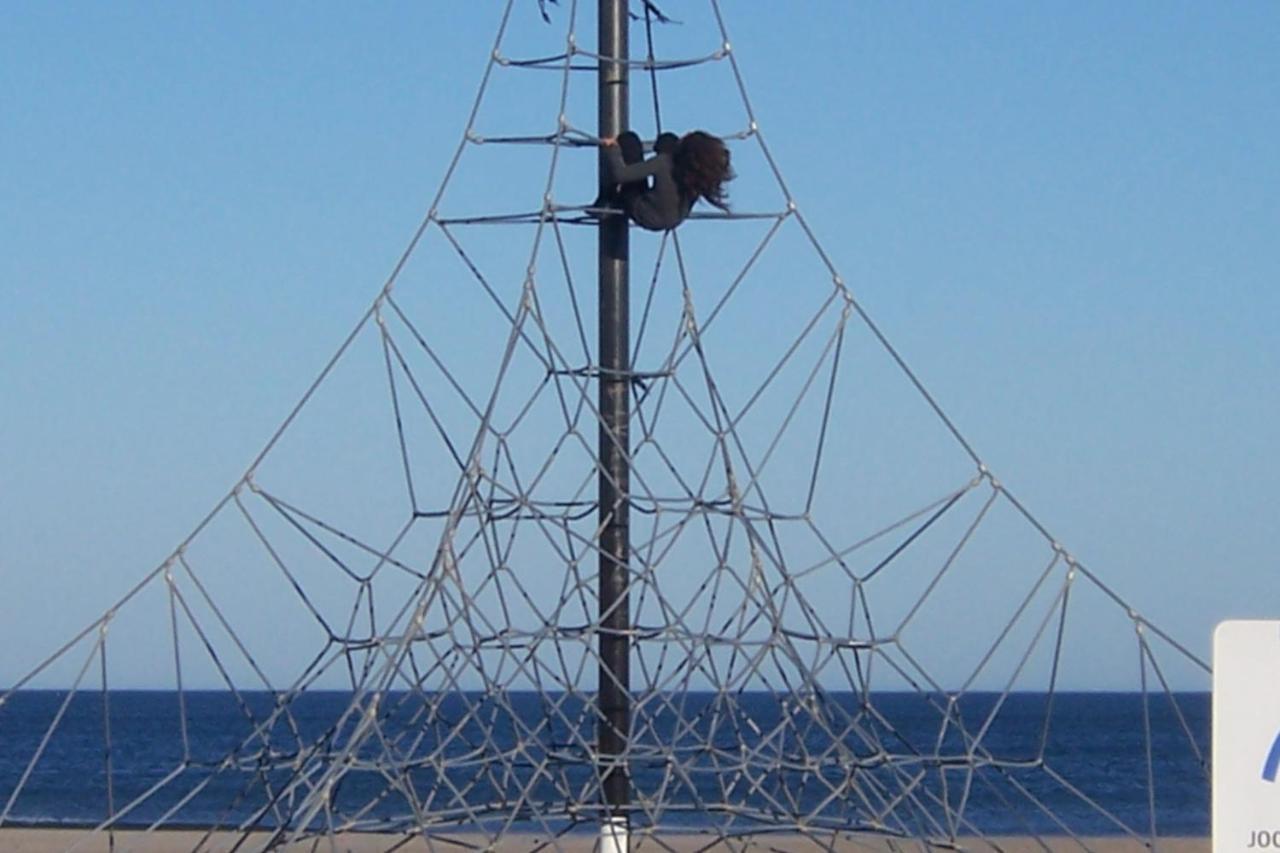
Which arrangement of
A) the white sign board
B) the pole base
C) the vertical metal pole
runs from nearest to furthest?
the white sign board
the pole base
the vertical metal pole

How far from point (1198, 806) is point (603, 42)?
44494mm

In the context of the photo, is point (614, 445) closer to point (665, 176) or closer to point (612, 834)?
point (665, 176)

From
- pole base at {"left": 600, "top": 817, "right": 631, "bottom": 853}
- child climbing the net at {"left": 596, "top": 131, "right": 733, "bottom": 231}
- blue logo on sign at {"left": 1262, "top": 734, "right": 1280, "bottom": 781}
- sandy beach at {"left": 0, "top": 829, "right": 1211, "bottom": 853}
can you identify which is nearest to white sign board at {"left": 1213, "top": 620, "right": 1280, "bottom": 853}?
blue logo on sign at {"left": 1262, "top": 734, "right": 1280, "bottom": 781}

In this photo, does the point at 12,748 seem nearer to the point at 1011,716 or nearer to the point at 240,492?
the point at 1011,716

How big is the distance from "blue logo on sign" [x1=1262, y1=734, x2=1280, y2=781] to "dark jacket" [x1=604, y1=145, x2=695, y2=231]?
202 inches

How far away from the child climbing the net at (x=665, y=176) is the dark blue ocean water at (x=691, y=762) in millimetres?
2290

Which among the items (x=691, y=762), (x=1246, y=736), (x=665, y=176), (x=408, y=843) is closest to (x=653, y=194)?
(x=665, y=176)

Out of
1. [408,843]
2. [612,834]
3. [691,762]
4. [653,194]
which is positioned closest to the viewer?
A: [612,834]

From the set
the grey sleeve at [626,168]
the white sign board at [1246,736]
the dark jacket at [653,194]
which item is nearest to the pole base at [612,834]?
the dark jacket at [653,194]

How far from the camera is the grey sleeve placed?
36.1 ft

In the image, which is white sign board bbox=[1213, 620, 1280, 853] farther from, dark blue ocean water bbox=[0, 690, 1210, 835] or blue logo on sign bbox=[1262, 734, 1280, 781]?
dark blue ocean water bbox=[0, 690, 1210, 835]

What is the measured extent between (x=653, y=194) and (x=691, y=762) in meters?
2.72

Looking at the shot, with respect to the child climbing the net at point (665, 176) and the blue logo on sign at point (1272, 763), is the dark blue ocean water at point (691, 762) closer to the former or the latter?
the child climbing the net at point (665, 176)

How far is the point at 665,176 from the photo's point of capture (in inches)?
436
